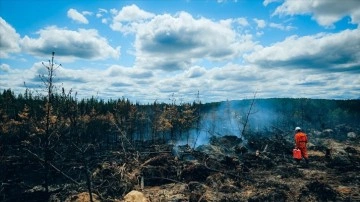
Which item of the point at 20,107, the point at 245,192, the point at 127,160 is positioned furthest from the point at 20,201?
the point at 20,107

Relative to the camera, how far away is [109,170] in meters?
13.4

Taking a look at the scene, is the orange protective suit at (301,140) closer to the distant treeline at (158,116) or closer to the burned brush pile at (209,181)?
the burned brush pile at (209,181)

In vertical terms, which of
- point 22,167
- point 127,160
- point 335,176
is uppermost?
point 127,160

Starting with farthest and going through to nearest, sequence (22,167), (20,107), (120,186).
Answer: (20,107), (22,167), (120,186)

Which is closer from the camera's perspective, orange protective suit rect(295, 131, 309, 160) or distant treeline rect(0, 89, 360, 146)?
orange protective suit rect(295, 131, 309, 160)

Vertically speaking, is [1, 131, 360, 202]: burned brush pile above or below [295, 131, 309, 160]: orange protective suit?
below

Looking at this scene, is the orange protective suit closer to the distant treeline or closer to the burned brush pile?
the burned brush pile

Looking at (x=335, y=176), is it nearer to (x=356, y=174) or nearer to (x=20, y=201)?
(x=356, y=174)

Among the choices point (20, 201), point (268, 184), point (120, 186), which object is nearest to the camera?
point (120, 186)

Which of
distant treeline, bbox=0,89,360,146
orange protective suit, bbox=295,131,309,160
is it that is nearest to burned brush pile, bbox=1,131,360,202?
orange protective suit, bbox=295,131,309,160

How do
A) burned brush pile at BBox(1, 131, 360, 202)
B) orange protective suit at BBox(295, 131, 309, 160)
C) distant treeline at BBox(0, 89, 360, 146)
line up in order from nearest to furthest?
burned brush pile at BBox(1, 131, 360, 202) < orange protective suit at BBox(295, 131, 309, 160) < distant treeline at BBox(0, 89, 360, 146)

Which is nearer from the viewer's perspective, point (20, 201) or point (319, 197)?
point (319, 197)

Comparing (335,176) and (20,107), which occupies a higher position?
(20,107)

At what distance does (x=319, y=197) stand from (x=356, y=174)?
4.79 metres
